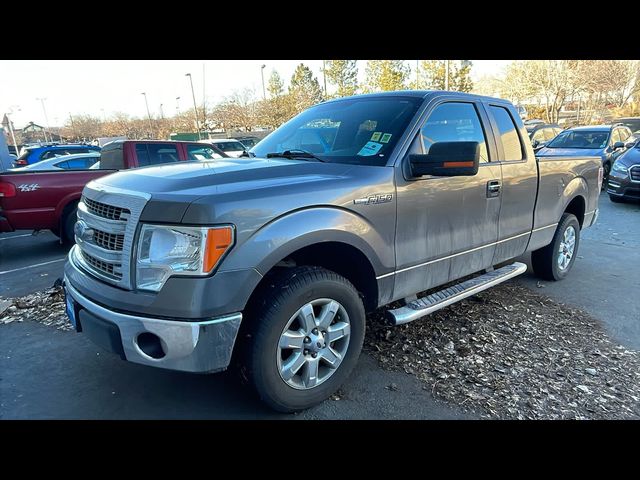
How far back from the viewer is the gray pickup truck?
6.89 feet

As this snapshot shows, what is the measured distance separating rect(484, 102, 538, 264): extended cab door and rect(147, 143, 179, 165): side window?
604cm

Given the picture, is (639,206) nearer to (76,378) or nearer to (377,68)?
(76,378)

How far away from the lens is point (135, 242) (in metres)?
2.15

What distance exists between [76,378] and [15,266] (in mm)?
4005

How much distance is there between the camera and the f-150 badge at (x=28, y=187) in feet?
19.9

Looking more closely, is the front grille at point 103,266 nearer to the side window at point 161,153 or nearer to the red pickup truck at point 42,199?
the red pickup truck at point 42,199

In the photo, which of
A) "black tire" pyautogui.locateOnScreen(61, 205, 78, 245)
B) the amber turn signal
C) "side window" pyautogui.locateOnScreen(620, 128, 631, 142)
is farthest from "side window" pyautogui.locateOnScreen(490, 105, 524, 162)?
"side window" pyautogui.locateOnScreen(620, 128, 631, 142)

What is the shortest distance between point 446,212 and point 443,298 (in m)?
0.68

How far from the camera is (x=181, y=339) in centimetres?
207

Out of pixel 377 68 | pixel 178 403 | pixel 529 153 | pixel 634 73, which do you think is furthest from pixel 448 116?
pixel 634 73

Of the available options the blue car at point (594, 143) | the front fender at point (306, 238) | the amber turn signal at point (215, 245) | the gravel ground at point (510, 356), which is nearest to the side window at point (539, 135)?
the blue car at point (594, 143)

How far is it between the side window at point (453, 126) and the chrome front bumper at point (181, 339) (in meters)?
1.97

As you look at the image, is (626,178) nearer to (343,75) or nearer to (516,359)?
(516,359)

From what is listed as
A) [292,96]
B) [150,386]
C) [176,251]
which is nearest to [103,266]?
[176,251]
